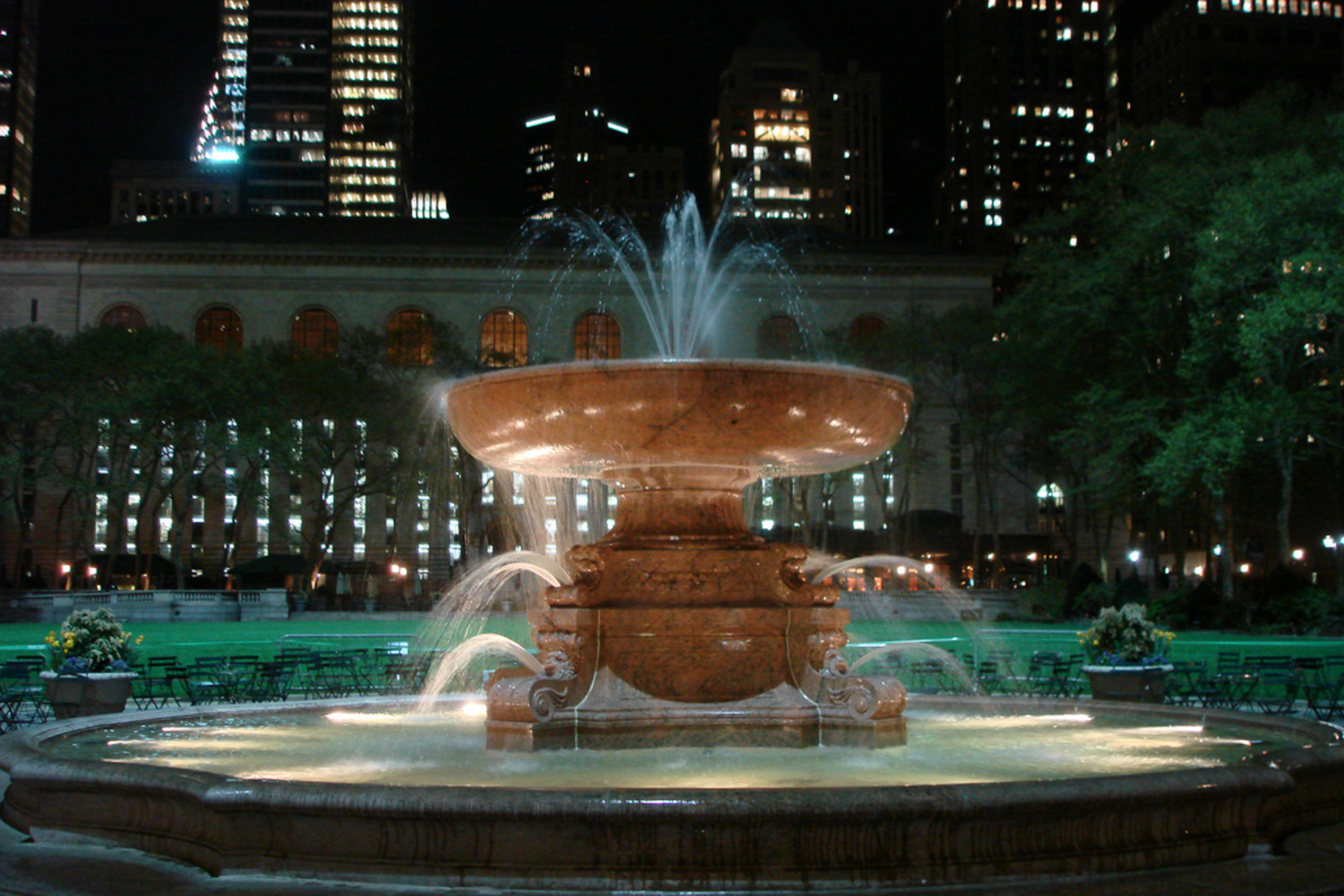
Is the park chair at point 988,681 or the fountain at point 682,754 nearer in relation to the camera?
the fountain at point 682,754

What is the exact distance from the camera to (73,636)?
555 inches

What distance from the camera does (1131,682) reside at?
14867 mm

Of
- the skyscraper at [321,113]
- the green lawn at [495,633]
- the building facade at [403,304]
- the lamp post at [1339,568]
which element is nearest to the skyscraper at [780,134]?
the skyscraper at [321,113]

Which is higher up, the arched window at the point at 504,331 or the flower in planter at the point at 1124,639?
the arched window at the point at 504,331

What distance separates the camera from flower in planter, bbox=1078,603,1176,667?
1498 centimetres

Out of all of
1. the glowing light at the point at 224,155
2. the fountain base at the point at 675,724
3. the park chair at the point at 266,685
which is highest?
the glowing light at the point at 224,155

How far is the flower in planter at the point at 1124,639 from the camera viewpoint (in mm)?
14977

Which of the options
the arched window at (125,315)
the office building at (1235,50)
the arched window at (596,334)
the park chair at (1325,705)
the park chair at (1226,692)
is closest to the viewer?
the park chair at (1325,705)

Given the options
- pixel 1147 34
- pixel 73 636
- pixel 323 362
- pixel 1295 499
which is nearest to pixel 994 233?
pixel 1147 34

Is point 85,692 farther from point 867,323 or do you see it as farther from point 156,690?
point 867,323

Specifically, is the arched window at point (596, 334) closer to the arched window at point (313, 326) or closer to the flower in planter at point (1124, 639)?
the arched window at point (313, 326)

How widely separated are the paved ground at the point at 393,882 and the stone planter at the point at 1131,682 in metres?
8.35

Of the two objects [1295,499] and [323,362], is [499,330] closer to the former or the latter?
[323,362]

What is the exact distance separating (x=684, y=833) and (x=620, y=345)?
7718 centimetres
